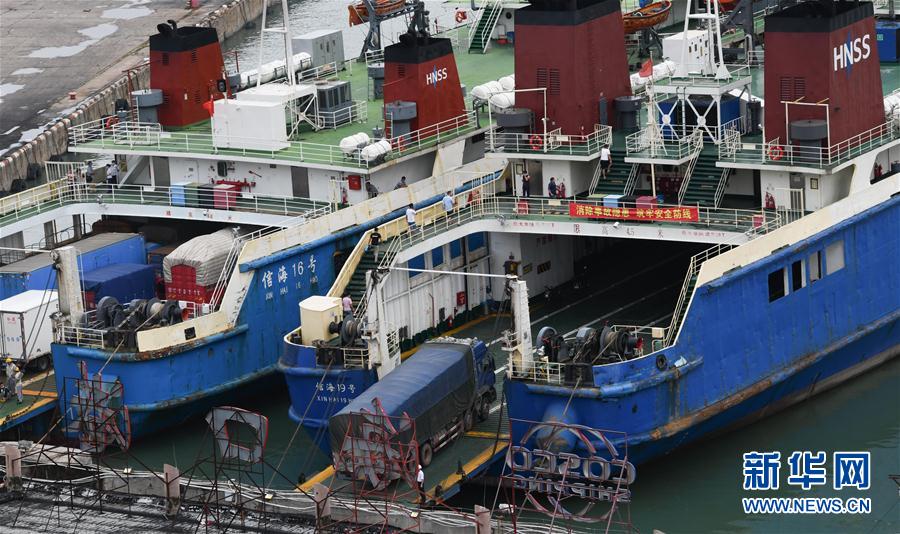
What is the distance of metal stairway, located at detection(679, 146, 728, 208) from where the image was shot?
50.9m

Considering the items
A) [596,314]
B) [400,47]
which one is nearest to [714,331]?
[596,314]

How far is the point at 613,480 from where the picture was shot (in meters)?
41.3

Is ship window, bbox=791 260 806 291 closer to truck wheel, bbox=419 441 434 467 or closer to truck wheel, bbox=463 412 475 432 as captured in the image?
truck wheel, bbox=463 412 475 432

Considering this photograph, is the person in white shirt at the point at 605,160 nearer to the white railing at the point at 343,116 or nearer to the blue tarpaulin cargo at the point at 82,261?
the white railing at the point at 343,116

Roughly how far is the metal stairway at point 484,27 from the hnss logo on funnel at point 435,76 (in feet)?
35.2

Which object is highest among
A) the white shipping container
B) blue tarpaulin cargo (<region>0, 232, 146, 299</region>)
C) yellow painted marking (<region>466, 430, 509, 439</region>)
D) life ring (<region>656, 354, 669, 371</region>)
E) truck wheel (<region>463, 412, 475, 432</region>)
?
blue tarpaulin cargo (<region>0, 232, 146, 299</region>)

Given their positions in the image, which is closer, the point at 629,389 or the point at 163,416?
the point at 629,389

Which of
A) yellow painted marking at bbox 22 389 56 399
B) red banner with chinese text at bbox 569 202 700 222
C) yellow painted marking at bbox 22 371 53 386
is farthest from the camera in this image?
yellow painted marking at bbox 22 371 53 386

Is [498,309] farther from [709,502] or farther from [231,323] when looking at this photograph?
[709,502]

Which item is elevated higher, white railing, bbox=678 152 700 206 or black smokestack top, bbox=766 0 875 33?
black smokestack top, bbox=766 0 875 33

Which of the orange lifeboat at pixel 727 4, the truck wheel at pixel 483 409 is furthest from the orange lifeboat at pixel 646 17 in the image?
the truck wheel at pixel 483 409

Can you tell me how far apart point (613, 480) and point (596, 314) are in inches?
447

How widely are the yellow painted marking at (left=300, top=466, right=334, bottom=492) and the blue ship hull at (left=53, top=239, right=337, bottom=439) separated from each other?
17.3 feet

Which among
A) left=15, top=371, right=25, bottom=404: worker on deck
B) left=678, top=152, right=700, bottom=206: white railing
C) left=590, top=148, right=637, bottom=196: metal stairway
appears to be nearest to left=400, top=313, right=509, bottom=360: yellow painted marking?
left=590, top=148, right=637, bottom=196: metal stairway
